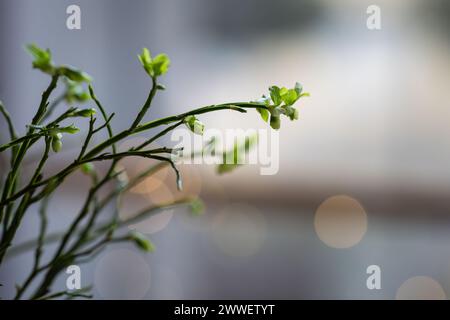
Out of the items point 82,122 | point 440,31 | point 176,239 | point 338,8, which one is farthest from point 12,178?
point 440,31

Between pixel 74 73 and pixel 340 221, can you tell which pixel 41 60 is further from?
pixel 340 221

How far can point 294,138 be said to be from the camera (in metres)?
1.56

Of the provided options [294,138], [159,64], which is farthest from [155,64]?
[294,138]

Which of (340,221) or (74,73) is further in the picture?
(340,221)

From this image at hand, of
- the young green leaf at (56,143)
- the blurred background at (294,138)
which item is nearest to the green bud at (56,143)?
the young green leaf at (56,143)

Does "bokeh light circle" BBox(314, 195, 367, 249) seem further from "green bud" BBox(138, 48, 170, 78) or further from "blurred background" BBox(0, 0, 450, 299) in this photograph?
"green bud" BBox(138, 48, 170, 78)

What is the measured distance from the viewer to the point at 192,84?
5.10 ft

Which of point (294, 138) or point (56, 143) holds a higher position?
point (294, 138)

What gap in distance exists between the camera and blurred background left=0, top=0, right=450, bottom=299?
4.97 ft

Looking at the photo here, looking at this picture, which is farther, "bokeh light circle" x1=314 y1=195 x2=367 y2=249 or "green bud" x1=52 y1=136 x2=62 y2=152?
"bokeh light circle" x1=314 y1=195 x2=367 y2=249

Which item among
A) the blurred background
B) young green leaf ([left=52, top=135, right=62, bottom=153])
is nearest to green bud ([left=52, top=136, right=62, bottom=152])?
young green leaf ([left=52, top=135, right=62, bottom=153])

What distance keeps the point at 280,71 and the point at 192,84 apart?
0.79 ft

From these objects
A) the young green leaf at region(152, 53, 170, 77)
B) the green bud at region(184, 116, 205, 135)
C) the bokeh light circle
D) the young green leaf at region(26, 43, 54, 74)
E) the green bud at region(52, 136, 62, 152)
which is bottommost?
the green bud at region(52, 136, 62, 152)
